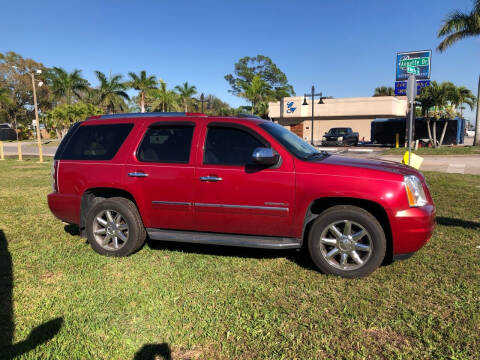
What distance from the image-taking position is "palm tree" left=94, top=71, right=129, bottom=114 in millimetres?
43125

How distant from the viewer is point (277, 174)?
3.75 meters

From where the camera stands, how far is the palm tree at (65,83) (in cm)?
4347

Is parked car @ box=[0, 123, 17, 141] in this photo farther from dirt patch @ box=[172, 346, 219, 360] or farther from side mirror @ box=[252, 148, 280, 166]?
dirt patch @ box=[172, 346, 219, 360]

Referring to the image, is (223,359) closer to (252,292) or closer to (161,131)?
(252,292)

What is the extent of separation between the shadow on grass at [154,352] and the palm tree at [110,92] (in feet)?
147

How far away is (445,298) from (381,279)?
60cm

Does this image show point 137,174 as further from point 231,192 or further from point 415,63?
point 415,63

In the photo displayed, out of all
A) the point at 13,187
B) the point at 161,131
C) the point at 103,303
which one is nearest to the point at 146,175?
the point at 161,131

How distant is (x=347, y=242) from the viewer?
3.66m

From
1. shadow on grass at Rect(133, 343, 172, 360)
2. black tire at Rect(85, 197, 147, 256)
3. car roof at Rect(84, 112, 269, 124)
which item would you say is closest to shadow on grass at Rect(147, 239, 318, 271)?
black tire at Rect(85, 197, 147, 256)

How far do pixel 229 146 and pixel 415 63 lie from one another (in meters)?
32.0

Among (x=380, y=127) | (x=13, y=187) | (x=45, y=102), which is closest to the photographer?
(x=13, y=187)

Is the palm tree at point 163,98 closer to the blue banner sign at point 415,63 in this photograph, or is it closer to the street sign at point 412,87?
the blue banner sign at point 415,63

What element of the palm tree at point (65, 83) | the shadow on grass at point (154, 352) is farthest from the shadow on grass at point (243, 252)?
the palm tree at point (65, 83)
